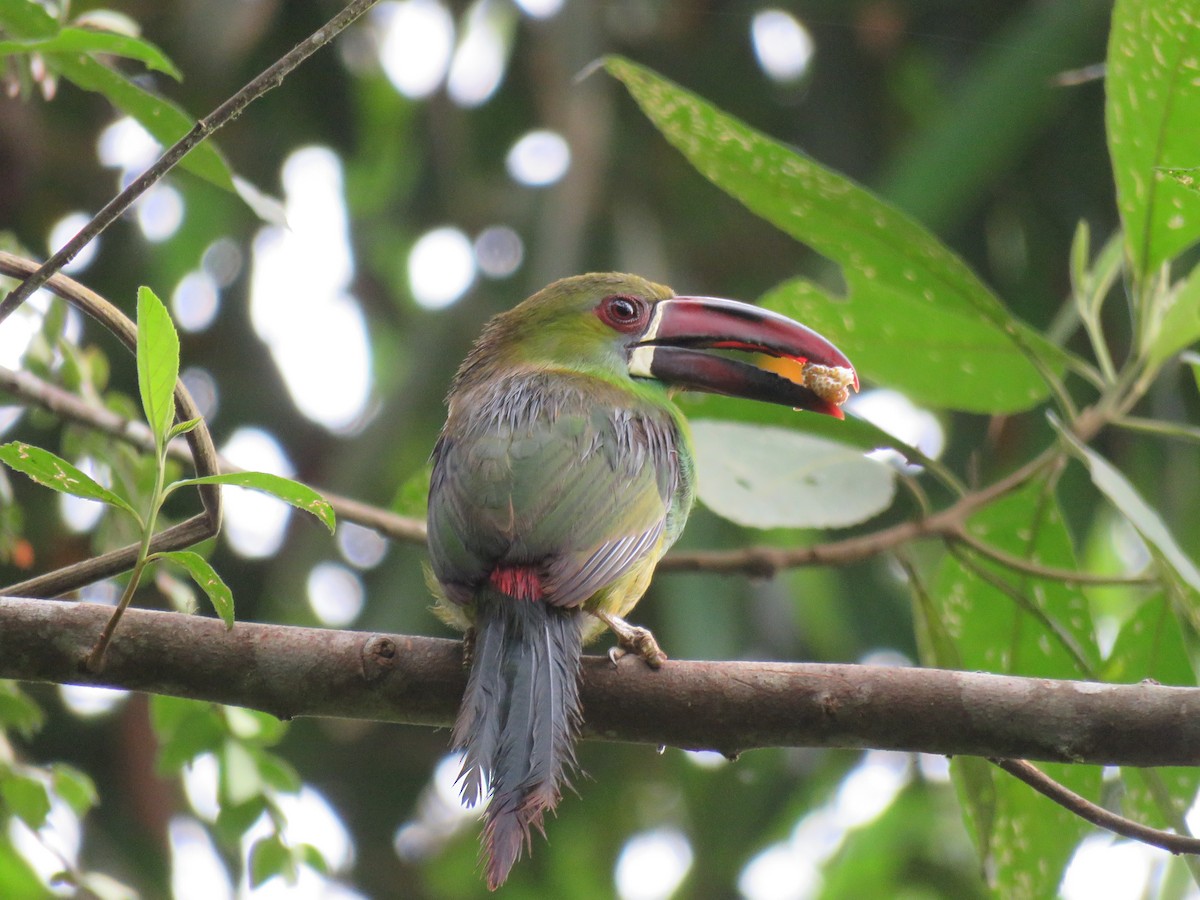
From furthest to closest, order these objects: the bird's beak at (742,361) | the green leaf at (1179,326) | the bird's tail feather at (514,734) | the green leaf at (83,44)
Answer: the bird's beak at (742,361) → the green leaf at (1179,326) → the bird's tail feather at (514,734) → the green leaf at (83,44)

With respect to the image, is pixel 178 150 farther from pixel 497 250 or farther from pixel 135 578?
pixel 497 250

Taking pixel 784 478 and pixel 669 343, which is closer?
pixel 784 478

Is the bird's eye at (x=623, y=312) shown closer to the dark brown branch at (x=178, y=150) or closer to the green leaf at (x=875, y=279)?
the green leaf at (x=875, y=279)

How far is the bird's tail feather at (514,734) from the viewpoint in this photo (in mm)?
1966

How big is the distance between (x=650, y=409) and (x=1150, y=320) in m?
1.04

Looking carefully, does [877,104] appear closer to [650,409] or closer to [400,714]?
[650,409]

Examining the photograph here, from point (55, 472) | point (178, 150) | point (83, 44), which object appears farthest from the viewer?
point (83, 44)

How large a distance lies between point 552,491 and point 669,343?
3.02 ft

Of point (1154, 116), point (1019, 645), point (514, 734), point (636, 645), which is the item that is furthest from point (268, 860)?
point (1154, 116)

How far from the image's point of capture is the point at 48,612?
1785 mm

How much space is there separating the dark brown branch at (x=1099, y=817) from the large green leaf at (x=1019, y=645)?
1.41 ft

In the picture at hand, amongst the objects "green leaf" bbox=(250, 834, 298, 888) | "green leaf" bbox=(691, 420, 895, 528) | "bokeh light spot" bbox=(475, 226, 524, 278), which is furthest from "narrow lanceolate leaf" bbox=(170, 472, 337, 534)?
"bokeh light spot" bbox=(475, 226, 524, 278)

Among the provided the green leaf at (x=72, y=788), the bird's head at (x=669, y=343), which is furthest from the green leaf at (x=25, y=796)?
the bird's head at (x=669, y=343)

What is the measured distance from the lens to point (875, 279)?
9.66 feet
